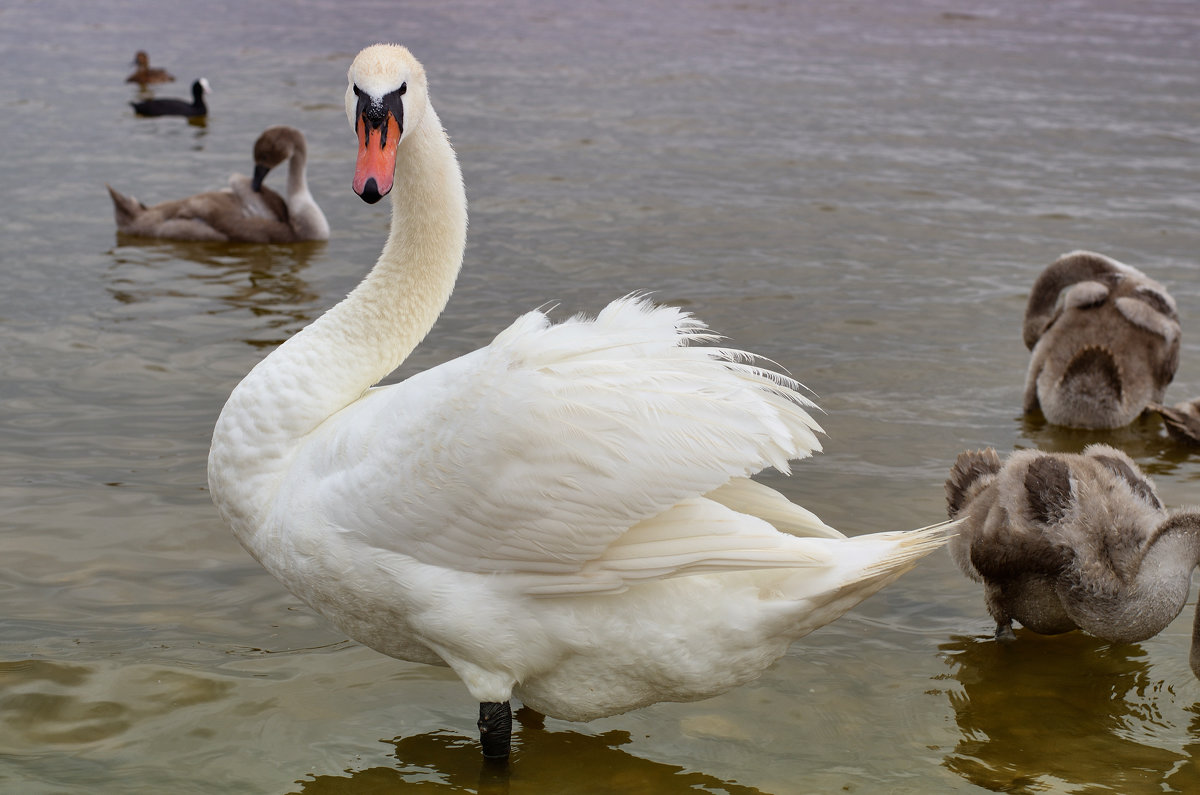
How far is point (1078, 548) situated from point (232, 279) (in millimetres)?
7472

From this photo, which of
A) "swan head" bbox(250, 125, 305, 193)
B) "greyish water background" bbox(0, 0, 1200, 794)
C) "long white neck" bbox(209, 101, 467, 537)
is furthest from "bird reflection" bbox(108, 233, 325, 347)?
"long white neck" bbox(209, 101, 467, 537)

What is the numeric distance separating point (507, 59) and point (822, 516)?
18305mm

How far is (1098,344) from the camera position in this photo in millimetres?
7527

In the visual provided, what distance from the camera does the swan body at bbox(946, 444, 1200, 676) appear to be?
4734mm

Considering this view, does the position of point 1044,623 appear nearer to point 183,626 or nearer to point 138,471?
point 183,626

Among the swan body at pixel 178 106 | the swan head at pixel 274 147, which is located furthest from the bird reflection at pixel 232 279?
the swan body at pixel 178 106

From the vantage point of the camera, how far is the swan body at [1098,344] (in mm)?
7281

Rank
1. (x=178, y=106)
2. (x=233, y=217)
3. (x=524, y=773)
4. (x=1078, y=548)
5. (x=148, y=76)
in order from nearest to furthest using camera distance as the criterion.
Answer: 1. (x=524, y=773)
2. (x=1078, y=548)
3. (x=233, y=217)
4. (x=178, y=106)
5. (x=148, y=76)

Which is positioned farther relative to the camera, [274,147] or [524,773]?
[274,147]

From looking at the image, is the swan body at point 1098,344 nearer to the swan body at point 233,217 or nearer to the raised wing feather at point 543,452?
the raised wing feather at point 543,452

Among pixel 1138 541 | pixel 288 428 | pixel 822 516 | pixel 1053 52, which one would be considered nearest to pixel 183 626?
pixel 288 428

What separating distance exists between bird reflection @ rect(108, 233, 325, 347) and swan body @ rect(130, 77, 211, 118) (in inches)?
244

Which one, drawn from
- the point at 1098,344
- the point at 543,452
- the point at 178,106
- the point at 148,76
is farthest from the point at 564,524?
the point at 148,76

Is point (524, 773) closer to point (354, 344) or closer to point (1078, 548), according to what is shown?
point (354, 344)
